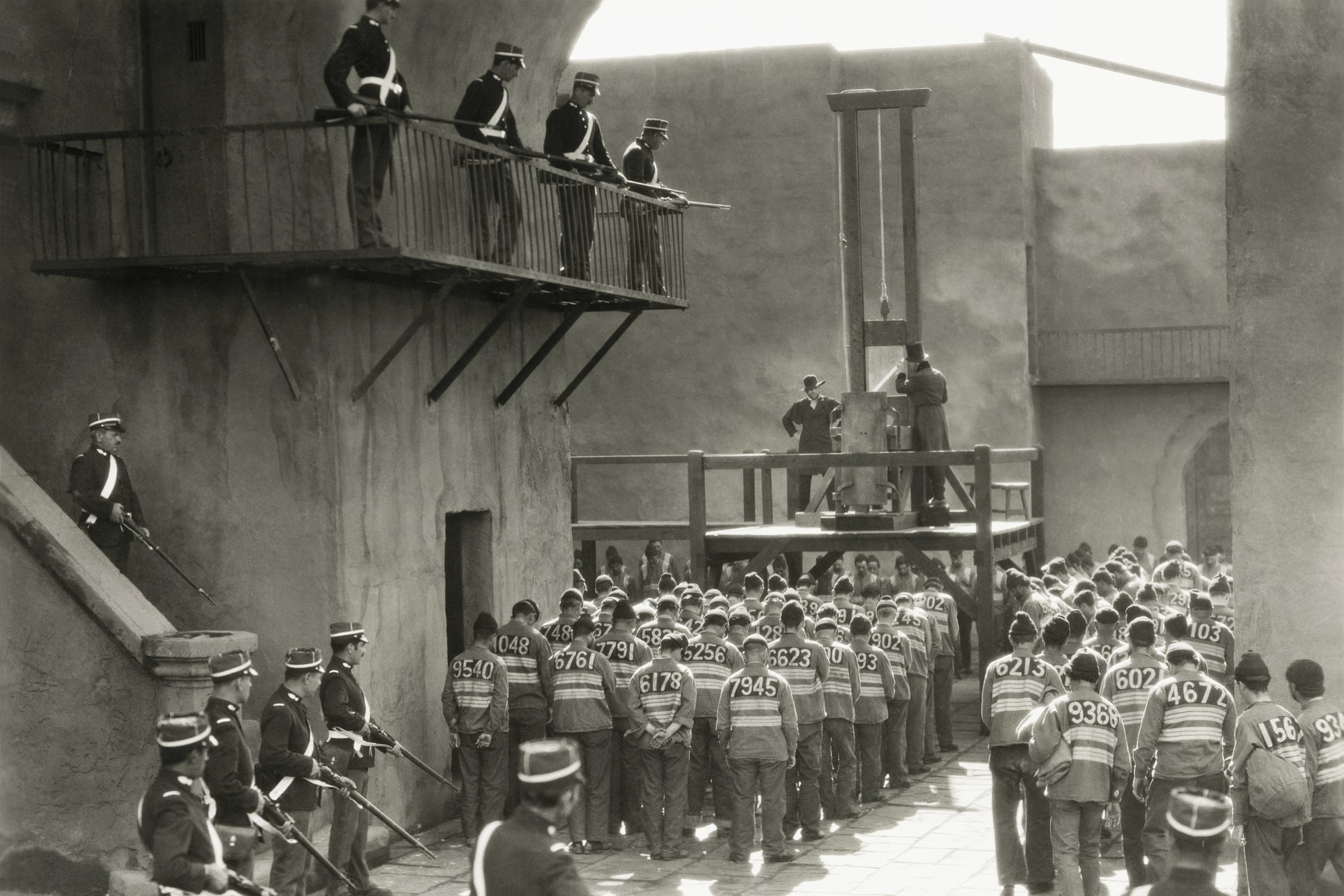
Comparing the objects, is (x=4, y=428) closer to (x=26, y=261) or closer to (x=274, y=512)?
(x=26, y=261)

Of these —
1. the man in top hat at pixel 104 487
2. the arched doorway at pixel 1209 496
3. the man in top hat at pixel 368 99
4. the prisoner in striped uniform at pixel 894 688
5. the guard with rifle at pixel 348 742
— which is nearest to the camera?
the guard with rifle at pixel 348 742

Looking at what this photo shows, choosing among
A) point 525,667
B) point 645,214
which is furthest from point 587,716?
point 645,214

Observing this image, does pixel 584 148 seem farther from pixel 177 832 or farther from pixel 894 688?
pixel 177 832

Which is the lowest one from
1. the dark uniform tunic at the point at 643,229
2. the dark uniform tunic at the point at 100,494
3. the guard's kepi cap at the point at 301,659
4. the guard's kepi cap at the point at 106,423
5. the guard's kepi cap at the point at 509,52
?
the guard's kepi cap at the point at 301,659

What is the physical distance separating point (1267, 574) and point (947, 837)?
152 inches

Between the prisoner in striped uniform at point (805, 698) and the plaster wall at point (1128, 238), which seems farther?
the plaster wall at point (1128, 238)

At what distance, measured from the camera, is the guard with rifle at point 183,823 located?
821 cm

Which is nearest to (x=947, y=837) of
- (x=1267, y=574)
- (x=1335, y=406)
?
(x=1267, y=574)

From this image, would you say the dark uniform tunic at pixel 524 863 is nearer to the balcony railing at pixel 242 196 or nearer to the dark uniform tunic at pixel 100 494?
the balcony railing at pixel 242 196

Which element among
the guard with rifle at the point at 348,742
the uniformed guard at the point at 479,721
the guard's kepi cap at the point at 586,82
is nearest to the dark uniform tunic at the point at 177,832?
the guard with rifle at the point at 348,742

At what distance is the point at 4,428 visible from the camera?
13.9 meters

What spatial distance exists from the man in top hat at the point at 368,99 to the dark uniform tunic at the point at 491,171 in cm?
119

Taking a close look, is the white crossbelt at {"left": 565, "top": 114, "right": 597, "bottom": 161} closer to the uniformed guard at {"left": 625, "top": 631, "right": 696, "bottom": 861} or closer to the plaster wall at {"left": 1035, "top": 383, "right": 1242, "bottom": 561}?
the uniformed guard at {"left": 625, "top": 631, "right": 696, "bottom": 861}

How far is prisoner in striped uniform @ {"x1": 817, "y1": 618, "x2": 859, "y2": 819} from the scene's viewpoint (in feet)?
49.3
